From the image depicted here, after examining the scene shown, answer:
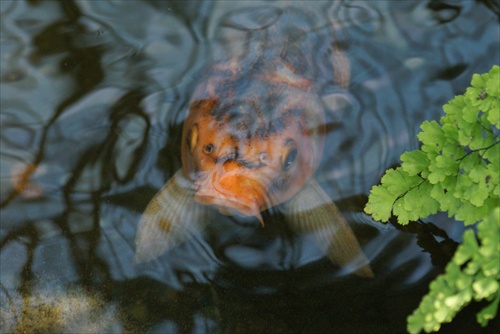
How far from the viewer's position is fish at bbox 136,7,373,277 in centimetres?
421

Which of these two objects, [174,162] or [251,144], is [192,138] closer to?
[174,162]

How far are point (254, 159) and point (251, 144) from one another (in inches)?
4.2

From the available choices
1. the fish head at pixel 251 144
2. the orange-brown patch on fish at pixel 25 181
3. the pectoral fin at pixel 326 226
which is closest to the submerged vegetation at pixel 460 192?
the pectoral fin at pixel 326 226

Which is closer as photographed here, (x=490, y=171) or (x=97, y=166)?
(x=490, y=171)

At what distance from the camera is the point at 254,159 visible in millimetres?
4219

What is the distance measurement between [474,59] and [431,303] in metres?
2.91

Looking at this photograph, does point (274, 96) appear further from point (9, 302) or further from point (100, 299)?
point (9, 302)

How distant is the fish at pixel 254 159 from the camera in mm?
4211

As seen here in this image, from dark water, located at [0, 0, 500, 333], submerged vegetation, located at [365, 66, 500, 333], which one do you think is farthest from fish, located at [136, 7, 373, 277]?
submerged vegetation, located at [365, 66, 500, 333]

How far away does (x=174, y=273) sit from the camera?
4242mm

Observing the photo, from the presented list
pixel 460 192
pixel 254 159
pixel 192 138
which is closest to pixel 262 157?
pixel 254 159

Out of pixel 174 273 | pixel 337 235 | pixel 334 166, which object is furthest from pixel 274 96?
pixel 174 273

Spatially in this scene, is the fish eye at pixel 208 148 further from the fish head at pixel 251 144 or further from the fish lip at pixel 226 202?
the fish lip at pixel 226 202

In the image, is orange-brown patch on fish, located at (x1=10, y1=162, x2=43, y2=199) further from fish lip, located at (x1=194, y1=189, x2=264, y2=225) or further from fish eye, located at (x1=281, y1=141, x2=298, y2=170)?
fish eye, located at (x1=281, y1=141, x2=298, y2=170)
